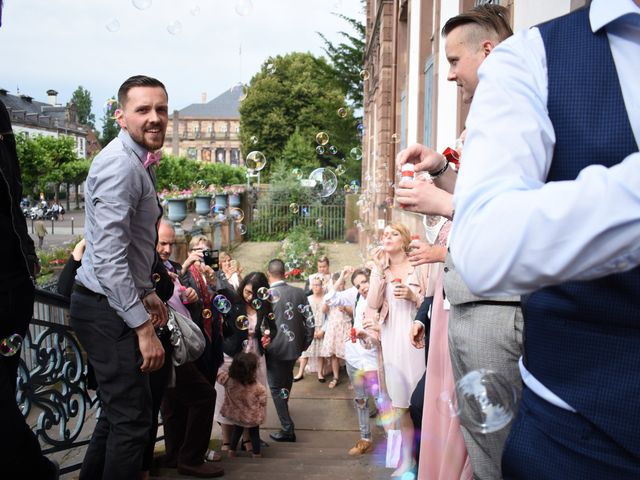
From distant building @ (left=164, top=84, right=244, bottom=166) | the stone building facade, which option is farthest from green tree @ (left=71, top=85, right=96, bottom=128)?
the stone building facade

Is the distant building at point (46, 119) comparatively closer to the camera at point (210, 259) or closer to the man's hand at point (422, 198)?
the camera at point (210, 259)

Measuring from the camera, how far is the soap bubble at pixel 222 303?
557cm

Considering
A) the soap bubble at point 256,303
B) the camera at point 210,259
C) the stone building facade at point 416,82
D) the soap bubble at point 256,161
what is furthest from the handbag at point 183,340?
the soap bubble at point 256,161

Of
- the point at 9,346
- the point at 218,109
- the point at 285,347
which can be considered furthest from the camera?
the point at 218,109

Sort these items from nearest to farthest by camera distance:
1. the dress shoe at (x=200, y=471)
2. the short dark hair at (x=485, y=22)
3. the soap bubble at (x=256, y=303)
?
the short dark hair at (x=485, y=22) → the dress shoe at (x=200, y=471) → the soap bubble at (x=256, y=303)

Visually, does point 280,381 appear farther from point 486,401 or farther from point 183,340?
point 486,401

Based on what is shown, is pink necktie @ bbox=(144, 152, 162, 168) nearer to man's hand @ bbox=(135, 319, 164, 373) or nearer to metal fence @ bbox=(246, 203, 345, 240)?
man's hand @ bbox=(135, 319, 164, 373)

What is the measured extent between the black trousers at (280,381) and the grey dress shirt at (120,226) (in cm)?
349

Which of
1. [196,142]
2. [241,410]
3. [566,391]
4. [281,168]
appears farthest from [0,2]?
[196,142]

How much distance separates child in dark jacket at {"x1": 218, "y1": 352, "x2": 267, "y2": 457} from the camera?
578cm

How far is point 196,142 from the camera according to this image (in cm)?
10456

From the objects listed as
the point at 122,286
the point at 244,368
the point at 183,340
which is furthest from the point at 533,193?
the point at 244,368

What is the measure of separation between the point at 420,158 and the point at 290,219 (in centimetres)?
2562

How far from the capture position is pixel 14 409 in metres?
2.37
